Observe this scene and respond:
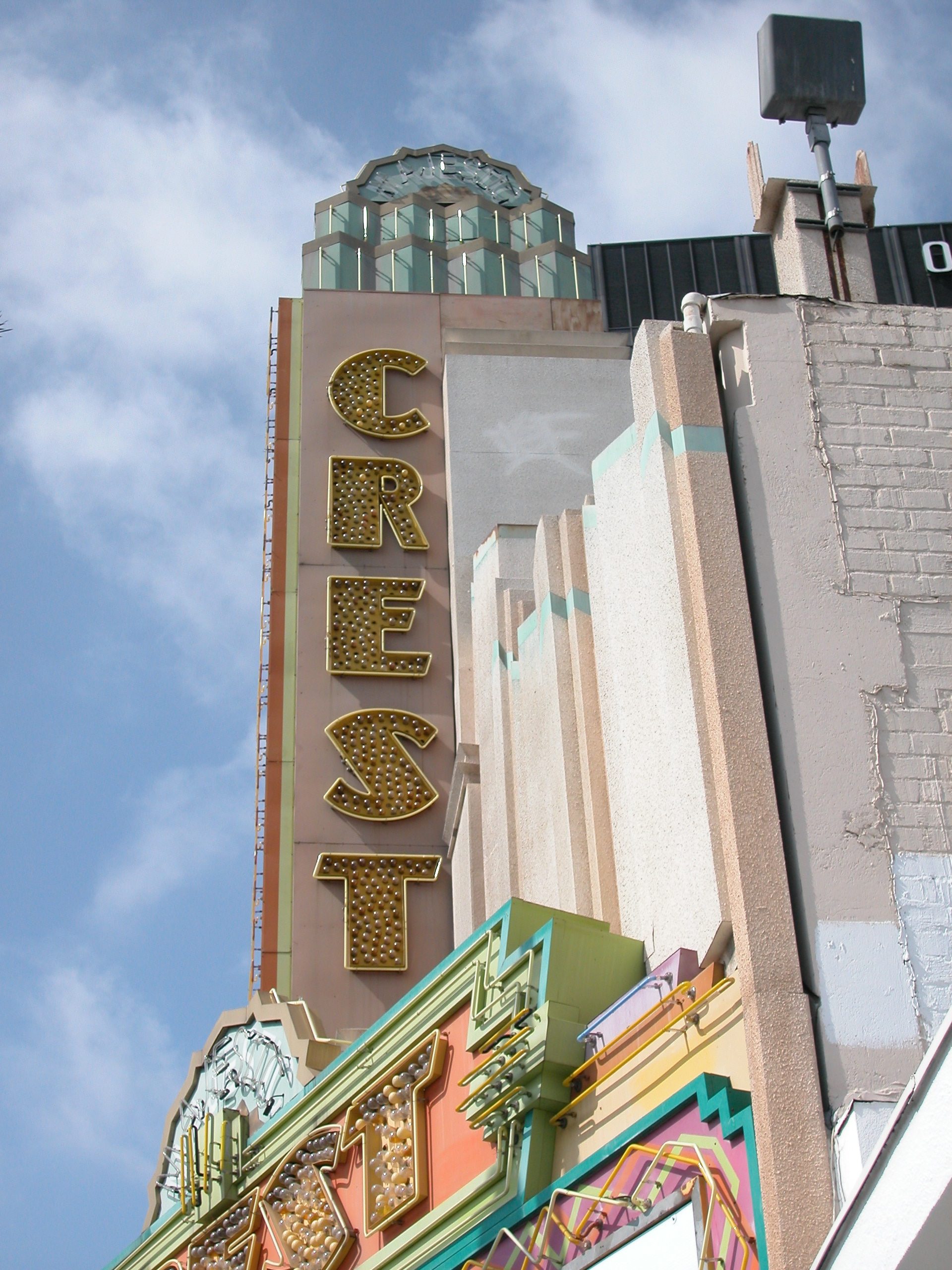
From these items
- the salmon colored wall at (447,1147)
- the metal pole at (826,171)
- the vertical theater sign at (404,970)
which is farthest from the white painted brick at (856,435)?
the salmon colored wall at (447,1147)

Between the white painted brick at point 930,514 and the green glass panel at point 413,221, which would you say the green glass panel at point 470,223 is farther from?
the white painted brick at point 930,514

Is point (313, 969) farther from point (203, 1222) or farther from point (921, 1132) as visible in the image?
point (921, 1132)

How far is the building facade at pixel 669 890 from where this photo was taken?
8.08 m

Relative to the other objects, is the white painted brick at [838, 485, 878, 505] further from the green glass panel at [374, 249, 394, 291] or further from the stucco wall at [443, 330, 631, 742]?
the green glass panel at [374, 249, 394, 291]

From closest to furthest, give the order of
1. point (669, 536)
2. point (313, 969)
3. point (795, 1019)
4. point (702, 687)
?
point (795, 1019) → point (702, 687) → point (669, 536) → point (313, 969)

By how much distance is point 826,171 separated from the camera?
1166 cm

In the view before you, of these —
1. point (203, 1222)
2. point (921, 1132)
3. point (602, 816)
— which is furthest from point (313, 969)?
point (921, 1132)

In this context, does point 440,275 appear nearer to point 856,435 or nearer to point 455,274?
point 455,274

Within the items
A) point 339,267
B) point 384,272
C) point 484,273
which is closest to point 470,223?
point 484,273

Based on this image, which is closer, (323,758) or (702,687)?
(702,687)

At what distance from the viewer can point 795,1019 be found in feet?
26.0

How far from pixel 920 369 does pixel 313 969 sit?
9615mm

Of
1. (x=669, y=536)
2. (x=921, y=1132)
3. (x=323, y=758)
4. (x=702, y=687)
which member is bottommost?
(x=921, y=1132)

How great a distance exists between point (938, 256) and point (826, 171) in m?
10.4
